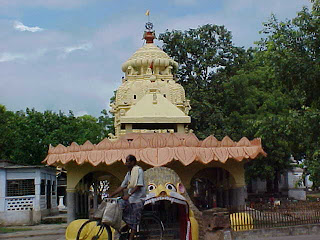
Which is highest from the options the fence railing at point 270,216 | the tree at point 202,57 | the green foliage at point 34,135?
the tree at point 202,57

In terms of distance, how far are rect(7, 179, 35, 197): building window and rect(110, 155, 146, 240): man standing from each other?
1673 centimetres

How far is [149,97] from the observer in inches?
773

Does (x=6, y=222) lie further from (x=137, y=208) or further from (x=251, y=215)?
(x=137, y=208)

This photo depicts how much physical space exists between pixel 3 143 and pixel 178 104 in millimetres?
14469

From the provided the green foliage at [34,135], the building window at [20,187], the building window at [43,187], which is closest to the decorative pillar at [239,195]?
the building window at [20,187]

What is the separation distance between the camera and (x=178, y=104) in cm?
2238

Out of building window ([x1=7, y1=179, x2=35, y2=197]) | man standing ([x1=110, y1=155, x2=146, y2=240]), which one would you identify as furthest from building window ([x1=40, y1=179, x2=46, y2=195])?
man standing ([x1=110, y1=155, x2=146, y2=240])

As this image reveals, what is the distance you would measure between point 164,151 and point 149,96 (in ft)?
18.2

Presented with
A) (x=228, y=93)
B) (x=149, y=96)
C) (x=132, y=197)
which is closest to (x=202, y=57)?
(x=228, y=93)

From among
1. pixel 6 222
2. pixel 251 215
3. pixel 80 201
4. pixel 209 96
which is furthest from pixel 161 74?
pixel 251 215

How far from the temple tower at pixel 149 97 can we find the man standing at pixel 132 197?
10020mm

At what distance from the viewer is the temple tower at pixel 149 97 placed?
722 inches

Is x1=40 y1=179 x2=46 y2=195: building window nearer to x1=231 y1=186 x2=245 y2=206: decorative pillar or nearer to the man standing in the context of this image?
x1=231 y1=186 x2=245 y2=206: decorative pillar

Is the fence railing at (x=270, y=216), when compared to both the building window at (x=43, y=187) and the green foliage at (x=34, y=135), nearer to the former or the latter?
the building window at (x=43, y=187)
